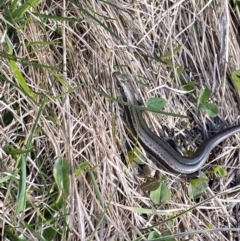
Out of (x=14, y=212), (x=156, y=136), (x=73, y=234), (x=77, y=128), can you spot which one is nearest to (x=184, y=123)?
(x=156, y=136)

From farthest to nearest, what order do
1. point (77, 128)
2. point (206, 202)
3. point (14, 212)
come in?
point (206, 202)
point (77, 128)
point (14, 212)

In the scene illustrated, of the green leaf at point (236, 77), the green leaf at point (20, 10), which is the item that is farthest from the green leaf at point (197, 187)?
the green leaf at point (20, 10)

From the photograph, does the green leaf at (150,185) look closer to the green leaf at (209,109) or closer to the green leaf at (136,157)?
the green leaf at (136,157)

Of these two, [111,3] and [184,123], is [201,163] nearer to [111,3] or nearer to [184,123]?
[184,123]

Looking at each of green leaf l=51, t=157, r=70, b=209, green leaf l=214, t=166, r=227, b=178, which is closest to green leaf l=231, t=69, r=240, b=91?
green leaf l=214, t=166, r=227, b=178

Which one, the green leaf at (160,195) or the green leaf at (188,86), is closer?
the green leaf at (160,195)
